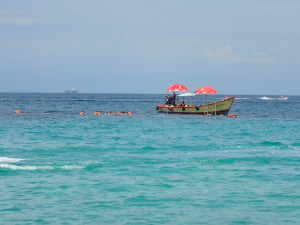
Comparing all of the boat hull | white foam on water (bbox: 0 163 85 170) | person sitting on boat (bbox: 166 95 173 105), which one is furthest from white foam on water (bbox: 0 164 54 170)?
person sitting on boat (bbox: 166 95 173 105)

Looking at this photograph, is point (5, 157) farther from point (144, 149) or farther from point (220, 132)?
point (220, 132)

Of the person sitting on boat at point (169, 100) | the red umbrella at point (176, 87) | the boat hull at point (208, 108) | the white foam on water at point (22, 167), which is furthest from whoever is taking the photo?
the person sitting on boat at point (169, 100)

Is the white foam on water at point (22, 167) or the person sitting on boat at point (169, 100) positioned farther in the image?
the person sitting on boat at point (169, 100)

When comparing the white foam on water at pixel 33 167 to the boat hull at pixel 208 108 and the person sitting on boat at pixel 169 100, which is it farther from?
the person sitting on boat at pixel 169 100

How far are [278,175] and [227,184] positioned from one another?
2846 millimetres

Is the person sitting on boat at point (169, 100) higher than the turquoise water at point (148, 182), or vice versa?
the person sitting on boat at point (169, 100)

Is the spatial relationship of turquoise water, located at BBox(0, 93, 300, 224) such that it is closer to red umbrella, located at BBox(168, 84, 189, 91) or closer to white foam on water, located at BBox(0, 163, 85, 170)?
white foam on water, located at BBox(0, 163, 85, 170)

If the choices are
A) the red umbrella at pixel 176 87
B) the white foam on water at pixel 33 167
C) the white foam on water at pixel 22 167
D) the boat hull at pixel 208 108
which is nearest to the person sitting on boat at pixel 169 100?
the boat hull at pixel 208 108

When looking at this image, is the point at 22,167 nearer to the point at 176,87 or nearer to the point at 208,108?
the point at 208,108

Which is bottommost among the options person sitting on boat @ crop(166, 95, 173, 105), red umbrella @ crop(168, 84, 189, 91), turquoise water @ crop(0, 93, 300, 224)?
turquoise water @ crop(0, 93, 300, 224)

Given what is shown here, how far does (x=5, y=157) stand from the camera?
22531 mm

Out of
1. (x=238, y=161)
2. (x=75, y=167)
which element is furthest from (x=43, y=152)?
(x=238, y=161)

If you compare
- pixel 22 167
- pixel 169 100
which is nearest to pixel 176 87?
pixel 169 100

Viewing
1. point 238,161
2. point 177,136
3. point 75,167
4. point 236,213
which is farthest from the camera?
point 177,136
